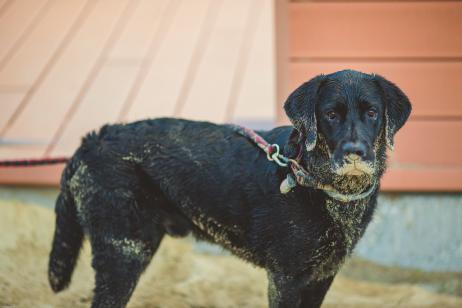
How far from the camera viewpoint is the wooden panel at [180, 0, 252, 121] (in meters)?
5.88

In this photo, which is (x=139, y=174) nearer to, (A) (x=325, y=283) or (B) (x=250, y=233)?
(B) (x=250, y=233)

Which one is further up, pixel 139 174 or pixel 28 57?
pixel 139 174

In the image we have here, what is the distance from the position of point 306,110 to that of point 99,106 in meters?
3.18

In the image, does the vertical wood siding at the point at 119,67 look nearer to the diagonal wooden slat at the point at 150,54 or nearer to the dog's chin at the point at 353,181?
the diagonal wooden slat at the point at 150,54

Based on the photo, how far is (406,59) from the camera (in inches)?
191

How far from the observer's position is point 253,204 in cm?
333

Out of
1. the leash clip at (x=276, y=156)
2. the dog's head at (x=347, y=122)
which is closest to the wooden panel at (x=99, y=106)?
the leash clip at (x=276, y=156)

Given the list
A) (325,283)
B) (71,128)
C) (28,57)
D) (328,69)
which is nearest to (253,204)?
(325,283)

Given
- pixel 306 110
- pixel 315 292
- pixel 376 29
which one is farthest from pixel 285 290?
pixel 376 29

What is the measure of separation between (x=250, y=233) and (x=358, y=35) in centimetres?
193

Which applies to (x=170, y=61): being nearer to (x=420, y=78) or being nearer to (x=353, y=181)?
(x=420, y=78)


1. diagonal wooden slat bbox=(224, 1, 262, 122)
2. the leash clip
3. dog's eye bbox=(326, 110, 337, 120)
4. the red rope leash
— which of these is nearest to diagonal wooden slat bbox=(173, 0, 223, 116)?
diagonal wooden slat bbox=(224, 1, 262, 122)

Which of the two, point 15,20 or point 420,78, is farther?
point 15,20

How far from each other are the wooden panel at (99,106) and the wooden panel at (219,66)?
20.7 inches
